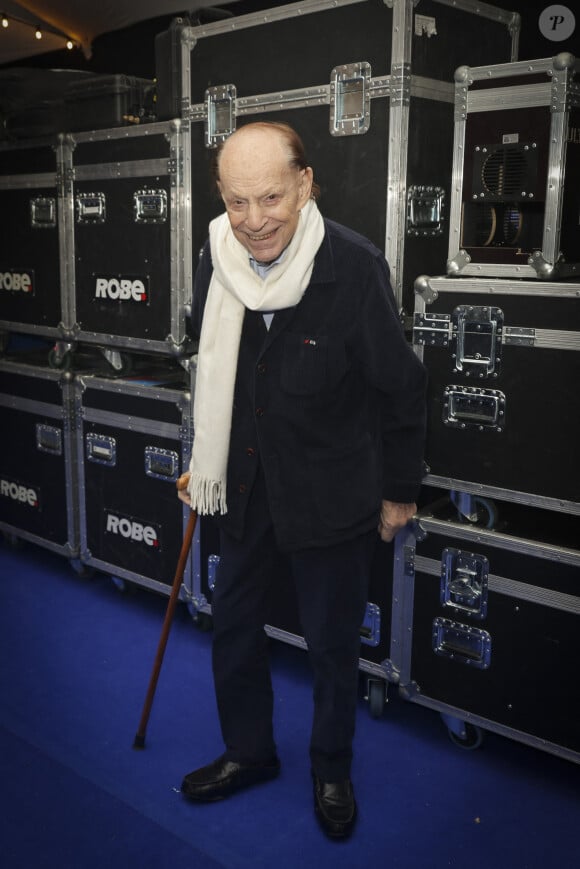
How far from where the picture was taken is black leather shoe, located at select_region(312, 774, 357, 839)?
2.36 metres

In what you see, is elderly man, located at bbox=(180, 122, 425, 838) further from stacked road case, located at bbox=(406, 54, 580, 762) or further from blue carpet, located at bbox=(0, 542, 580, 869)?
stacked road case, located at bbox=(406, 54, 580, 762)

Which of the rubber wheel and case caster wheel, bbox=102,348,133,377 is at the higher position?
case caster wheel, bbox=102,348,133,377

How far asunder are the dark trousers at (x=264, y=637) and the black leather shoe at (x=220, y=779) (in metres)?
0.03

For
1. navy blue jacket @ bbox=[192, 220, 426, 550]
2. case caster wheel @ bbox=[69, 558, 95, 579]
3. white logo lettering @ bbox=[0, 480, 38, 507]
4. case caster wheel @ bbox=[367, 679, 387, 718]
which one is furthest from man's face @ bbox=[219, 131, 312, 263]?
white logo lettering @ bbox=[0, 480, 38, 507]

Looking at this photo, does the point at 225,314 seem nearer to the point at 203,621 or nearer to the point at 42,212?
the point at 203,621

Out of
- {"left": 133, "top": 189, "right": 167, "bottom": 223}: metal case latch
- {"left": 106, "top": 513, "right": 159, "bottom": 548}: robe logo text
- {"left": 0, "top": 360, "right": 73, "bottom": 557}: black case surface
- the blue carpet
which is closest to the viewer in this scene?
the blue carpet

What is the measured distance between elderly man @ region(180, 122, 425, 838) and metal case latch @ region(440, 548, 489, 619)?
0.33m

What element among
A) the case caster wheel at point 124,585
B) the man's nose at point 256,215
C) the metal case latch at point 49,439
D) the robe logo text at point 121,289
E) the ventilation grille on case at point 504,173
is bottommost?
the case caster wheel at point 124,585

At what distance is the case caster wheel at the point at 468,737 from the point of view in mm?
2752

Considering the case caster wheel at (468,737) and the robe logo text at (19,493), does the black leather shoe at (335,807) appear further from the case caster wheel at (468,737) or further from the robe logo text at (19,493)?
the robe logo text at (19,493)

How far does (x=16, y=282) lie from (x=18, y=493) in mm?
999

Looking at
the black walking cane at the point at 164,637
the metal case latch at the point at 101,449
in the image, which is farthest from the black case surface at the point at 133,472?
the black walking cane at the point at 164,637

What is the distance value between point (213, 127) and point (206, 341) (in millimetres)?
1179

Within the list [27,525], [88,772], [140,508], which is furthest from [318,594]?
[27,525]
